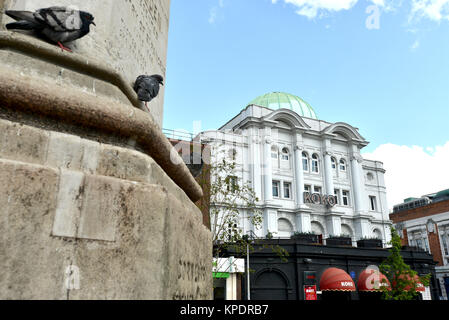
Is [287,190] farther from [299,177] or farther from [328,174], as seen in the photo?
[328,174]

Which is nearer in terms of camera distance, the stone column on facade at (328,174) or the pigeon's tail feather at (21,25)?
the pigeon's tail feather at (21,25)

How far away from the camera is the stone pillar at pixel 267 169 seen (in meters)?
29.7

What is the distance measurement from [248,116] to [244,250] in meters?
13.5

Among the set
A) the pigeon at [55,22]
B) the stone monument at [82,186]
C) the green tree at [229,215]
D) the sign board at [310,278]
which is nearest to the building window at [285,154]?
the green tree at [229,215]

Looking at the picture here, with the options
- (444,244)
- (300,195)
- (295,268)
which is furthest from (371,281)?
(444,244)

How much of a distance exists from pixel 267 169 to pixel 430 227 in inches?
1046

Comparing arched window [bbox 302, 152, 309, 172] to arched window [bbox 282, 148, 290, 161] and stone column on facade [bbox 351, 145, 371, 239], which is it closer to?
arched window [bbox 282, 148, 290, 161]

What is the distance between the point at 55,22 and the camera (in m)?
2.47

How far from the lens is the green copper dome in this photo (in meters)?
36.6

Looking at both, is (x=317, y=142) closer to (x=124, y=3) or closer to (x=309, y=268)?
(x=309, y=268)

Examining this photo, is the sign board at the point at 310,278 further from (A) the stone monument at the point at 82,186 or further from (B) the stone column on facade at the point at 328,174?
(A) the stone monument at the point at 82,186

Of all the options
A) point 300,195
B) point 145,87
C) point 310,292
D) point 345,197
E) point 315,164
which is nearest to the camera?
point 145,87

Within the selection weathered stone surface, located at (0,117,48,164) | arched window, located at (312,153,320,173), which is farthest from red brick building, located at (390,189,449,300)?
weathered stone surface, located at (0,117,48,164)

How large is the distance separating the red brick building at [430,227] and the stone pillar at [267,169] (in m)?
19.8
